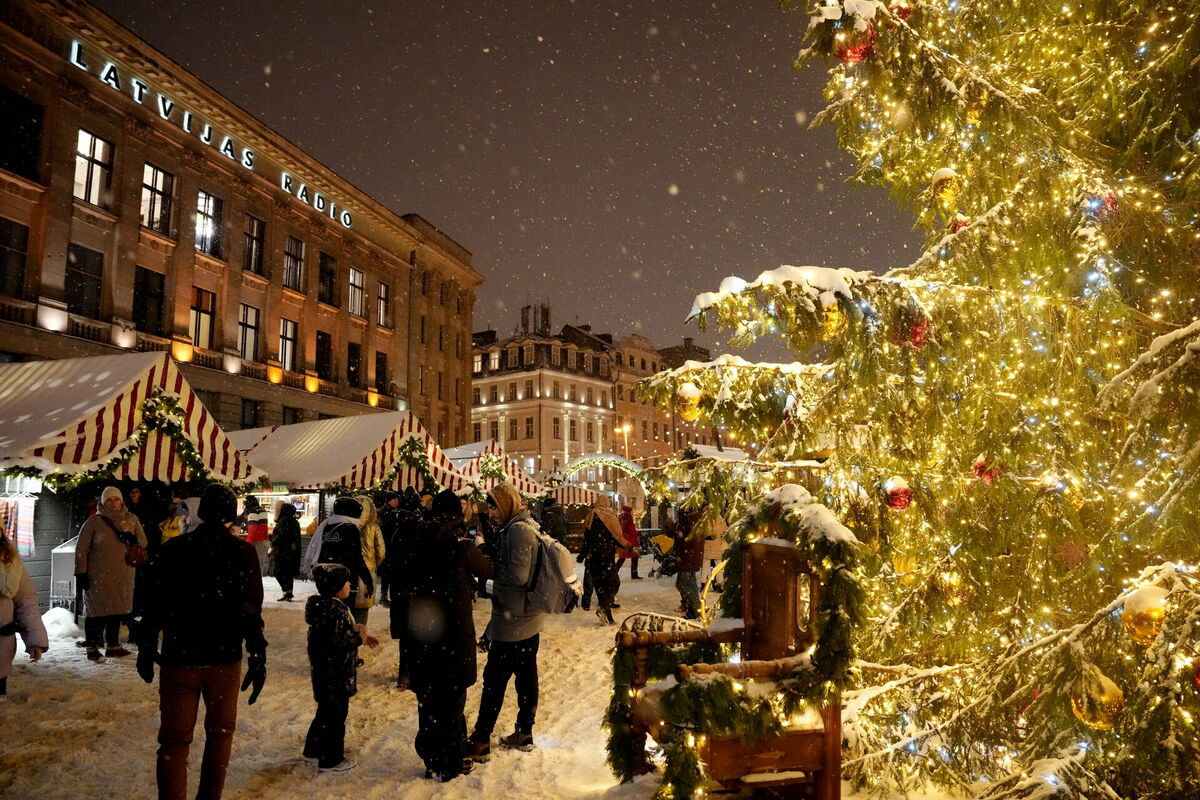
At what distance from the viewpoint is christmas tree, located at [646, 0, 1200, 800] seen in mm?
3787

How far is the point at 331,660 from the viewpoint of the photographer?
5227 millimetres

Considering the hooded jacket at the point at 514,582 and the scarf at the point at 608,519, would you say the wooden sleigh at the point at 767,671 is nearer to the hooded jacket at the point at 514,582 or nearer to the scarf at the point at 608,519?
the hooded jacket at the point at 514,582

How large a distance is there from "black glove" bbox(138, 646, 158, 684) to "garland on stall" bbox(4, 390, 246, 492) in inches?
251

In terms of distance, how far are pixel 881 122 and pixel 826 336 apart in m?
2.99

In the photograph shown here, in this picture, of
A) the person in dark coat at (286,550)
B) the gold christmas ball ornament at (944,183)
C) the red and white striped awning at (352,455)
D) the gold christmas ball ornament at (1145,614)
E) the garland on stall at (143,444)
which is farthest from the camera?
the red and white striped awning at (352,455)

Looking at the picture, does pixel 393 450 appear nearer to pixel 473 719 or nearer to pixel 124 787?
pixel 473 719

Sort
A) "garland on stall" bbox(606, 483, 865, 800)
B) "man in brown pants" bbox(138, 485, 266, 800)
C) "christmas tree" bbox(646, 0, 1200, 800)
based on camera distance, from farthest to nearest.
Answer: "man in brown pants" bbox(138, 485, 266, 800)
"christmas tree" bbox(646, 0, 1200, 800)
"garland on stall" bbox(606, 483, 865, 800)

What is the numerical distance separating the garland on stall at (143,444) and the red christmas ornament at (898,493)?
32.9 ft

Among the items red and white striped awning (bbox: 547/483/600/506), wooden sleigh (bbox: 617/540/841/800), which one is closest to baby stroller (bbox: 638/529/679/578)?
red and white striped awning (bbox: 547/483/600/506)

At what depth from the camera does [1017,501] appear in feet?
15.4

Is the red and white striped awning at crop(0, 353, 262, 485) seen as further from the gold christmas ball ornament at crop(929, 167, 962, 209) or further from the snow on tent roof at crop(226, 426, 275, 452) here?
the gold christmas ball ornament at crop(929, 167, 962, 209)

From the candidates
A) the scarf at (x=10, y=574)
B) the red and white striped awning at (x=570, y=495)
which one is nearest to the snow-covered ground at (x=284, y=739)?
the scarf at (x=10, y=574)

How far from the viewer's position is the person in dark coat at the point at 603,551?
12094 mm

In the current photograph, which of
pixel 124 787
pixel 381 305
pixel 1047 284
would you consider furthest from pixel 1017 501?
pixel 381 305
